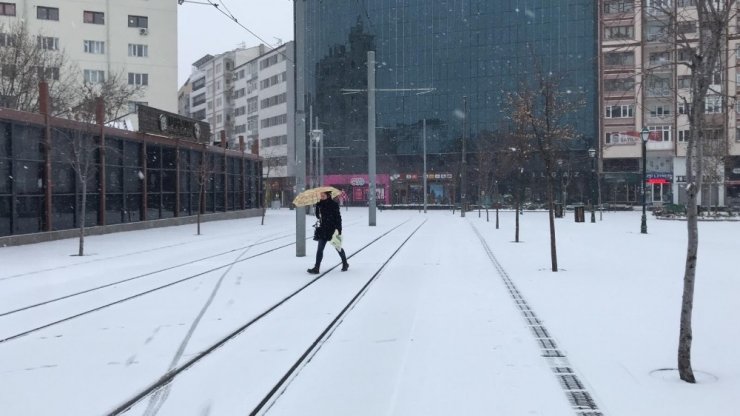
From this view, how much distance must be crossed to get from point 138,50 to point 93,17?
14.8 feet

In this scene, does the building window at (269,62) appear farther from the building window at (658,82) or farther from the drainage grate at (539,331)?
the drainage grate at (539,331)

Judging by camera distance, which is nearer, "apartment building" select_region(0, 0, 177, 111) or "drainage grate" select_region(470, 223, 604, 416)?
"drainage grate" select_region(470, 223, 604, 416)

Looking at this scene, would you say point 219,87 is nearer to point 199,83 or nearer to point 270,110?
point 199,83

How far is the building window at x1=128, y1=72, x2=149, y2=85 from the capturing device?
58906 millimetres

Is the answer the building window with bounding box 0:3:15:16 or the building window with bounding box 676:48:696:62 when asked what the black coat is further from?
the building window with bounding box 0:3:15:16

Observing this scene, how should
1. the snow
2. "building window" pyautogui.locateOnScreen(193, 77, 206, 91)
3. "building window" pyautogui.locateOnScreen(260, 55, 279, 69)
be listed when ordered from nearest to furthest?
1. the snow
2. "building window" pyautogui.locateOnScreen(260, 55, 279, 69)
3. "building window" pyautogui.locateOnScreen(193, 77, 206, 91)

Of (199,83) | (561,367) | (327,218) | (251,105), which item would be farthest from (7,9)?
(199,83)

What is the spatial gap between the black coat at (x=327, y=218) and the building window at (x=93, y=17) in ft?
171

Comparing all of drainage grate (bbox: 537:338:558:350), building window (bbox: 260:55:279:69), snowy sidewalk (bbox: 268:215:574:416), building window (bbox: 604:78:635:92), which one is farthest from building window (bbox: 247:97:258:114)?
drainage grate (bbox: 537:338:558:350)

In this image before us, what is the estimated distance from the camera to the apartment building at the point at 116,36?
55.3 meters

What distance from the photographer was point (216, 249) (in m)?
19.8

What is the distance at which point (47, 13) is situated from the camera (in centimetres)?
5541

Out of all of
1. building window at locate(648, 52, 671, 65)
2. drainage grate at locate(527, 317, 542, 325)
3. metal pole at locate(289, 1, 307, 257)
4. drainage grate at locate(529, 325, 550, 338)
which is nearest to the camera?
drainage grate at locate(529, 325, 550, 338)

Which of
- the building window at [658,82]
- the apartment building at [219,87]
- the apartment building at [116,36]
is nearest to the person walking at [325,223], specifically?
the building window at [658,82]
